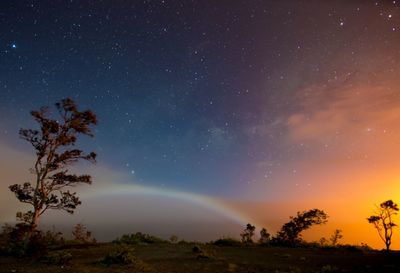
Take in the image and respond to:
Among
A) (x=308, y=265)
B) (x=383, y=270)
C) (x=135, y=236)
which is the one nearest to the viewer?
(x=383, y=270)

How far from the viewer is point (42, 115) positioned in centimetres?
2170

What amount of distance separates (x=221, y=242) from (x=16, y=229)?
54.7ft

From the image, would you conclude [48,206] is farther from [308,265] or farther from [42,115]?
[308,265]

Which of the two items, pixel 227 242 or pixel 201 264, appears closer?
pixel 201 264

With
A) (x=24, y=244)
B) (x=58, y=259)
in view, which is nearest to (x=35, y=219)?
(x=24, y=244)

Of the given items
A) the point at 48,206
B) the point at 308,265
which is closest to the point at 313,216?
the point at 308,265

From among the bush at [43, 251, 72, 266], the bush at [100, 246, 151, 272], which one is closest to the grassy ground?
the bush at [100, 246, 151, 272]

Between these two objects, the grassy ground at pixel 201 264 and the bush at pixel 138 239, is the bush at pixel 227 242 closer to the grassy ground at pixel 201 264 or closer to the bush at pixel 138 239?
the bush at pixel 138 239

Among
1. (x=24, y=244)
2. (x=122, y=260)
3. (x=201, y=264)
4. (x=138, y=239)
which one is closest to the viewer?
(x=122, y=260)

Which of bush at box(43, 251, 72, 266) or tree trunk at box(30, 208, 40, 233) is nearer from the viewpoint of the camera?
bush at box(43, 251, 72, 266)

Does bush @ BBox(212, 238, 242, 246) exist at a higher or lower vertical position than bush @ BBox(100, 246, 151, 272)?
higher

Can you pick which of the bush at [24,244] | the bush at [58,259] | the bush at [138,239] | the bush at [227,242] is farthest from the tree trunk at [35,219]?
the bush at [227,242]

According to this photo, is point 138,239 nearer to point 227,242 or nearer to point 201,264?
point 227,242

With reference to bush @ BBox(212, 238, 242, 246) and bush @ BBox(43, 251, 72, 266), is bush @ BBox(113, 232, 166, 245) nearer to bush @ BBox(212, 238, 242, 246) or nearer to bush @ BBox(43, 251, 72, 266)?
bush @ BBox(212, 238, 242, 246)
